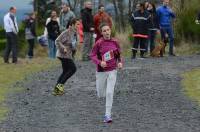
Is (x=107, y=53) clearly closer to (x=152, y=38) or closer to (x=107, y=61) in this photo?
(x=107, y=61)

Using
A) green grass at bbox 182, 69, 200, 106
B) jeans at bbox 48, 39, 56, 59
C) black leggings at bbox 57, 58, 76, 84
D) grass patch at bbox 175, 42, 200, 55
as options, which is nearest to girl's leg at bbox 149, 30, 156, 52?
grass patch at bbox 175, 42, 200, 55

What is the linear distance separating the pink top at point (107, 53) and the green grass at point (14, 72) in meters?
2.30

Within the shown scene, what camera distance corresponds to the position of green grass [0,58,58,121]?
51.2 feet

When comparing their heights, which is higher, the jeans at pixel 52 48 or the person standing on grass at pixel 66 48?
the person standing on grass at pixel 66 48

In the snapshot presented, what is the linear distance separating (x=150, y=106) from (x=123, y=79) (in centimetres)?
459

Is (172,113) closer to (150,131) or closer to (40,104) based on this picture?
(150,131)

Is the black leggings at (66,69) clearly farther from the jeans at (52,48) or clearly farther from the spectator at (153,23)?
the jeans at (52,48)

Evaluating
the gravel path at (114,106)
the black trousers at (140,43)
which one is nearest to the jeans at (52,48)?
the black trousers at (140,43)

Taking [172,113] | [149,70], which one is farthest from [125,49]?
[172,113]

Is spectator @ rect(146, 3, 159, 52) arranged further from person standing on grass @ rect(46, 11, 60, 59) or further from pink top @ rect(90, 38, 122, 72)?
pink top @ rect(90, 38, 122, 72)

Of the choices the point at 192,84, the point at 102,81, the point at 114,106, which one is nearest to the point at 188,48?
the point at 192,84

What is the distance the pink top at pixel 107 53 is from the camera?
11.4 meters

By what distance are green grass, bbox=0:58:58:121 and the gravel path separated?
A: 28 centimetres

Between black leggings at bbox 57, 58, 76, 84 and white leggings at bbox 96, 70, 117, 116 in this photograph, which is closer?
white leggings at bbox 96, 70, 117, 116
